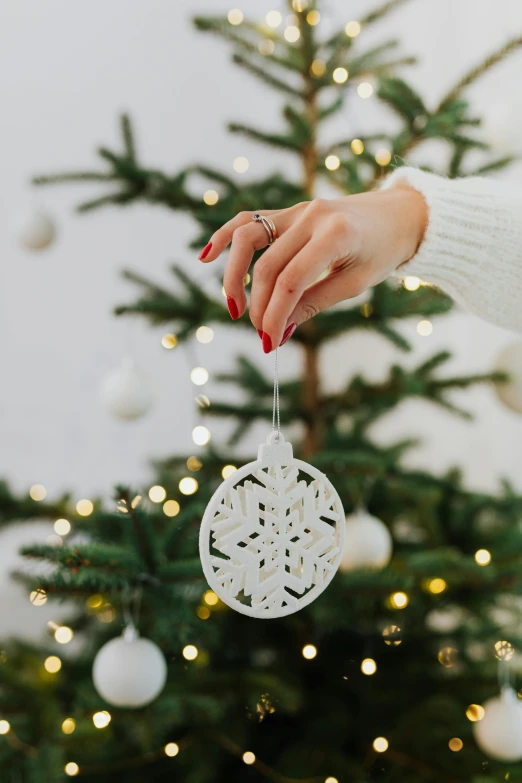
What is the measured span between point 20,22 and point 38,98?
0.18 meters

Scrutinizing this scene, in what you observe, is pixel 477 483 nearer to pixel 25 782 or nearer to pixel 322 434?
pixel 322 434

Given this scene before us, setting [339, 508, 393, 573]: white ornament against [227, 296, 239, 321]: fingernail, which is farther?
[339, 508, 393, 573]: white ornament

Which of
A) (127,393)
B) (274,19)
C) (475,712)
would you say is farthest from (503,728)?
(274,19)

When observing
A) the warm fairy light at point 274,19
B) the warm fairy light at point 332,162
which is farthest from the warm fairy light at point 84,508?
the warm fairy light at point 274,19

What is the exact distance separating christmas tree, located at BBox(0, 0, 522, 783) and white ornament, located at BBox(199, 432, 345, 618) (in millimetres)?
254

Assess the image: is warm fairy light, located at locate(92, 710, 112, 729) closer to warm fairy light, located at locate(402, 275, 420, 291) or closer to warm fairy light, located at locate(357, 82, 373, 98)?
warm fairy light, located at locate(402, 275, 420, 291)

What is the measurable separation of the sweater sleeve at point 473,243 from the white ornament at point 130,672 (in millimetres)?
525

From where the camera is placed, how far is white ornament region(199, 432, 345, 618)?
0.50 metres

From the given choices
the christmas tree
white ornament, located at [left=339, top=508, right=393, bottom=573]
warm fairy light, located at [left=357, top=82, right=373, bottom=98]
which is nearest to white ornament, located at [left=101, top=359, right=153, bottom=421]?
the christmas tree

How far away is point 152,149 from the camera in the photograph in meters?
1.75

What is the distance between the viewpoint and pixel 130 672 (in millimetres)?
755

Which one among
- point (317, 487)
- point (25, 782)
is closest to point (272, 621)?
point (25, 782)

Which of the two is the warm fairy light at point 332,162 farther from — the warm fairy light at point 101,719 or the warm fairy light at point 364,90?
the warm fairy light at point 101,719

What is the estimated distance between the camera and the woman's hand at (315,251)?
0.43 m
